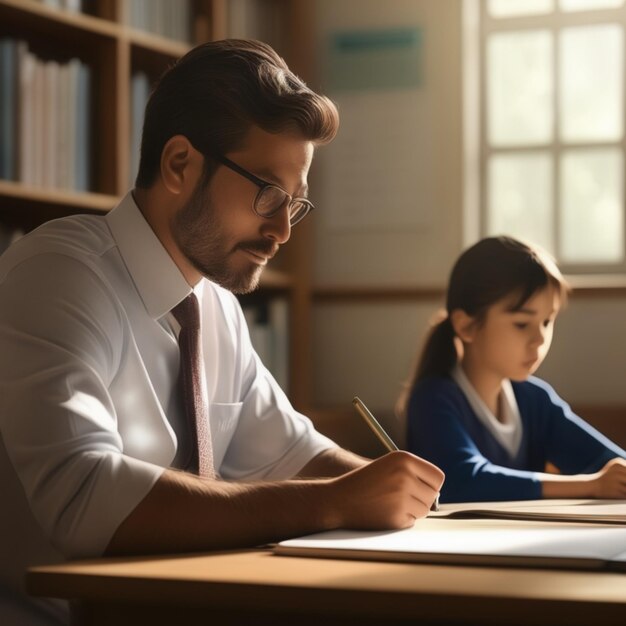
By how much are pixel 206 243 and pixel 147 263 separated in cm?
11

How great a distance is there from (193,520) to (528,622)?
390mm

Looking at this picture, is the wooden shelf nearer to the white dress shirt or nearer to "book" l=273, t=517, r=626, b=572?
the white dress shirt

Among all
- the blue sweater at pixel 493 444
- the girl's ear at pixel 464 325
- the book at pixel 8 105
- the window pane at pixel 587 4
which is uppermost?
the window pane at pixel 587 4

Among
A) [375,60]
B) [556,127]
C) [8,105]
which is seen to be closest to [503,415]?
[8,105]

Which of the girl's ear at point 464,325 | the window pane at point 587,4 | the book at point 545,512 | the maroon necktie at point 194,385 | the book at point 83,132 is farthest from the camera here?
the window pane at point 587,4

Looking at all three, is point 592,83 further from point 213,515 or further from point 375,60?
point 213,515

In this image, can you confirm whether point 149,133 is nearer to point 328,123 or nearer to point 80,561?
point 328,123

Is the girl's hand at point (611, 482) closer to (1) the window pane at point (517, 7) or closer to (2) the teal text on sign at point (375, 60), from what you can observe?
(2) the teal text on sign at point (375, 60)

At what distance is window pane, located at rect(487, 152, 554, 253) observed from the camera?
3930 mm

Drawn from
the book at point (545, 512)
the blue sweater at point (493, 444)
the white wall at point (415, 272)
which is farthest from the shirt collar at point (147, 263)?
the white wall at point (415, 272)

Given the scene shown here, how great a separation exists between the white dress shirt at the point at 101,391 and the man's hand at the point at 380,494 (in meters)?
0.20

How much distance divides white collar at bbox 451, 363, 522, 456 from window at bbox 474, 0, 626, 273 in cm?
169

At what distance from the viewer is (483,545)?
109 centimetres

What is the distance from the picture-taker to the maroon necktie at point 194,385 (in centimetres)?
145
